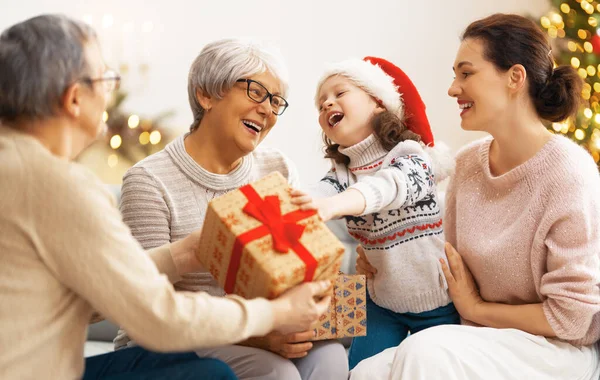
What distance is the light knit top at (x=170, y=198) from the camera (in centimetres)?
184

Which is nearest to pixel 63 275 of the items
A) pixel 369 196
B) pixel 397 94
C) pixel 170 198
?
pixel 170 198

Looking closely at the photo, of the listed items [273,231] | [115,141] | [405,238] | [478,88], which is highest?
[478,88]

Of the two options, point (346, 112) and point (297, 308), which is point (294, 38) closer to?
point (346, 112)

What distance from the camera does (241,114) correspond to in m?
1.92

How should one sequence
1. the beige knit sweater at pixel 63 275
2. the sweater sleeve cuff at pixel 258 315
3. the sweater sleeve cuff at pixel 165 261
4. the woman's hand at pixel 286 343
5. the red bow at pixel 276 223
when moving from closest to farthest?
the beige knit sweater at pixel 63 275 → the sweater sleeve cuff at pixel 258 315 → the red bow at pixel 276 223 → the sweater sleeve cuff at pixel 165 261 → the woman's hand at pixel 286 343

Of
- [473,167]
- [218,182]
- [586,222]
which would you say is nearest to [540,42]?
[473,167]

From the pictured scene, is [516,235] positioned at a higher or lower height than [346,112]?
lower

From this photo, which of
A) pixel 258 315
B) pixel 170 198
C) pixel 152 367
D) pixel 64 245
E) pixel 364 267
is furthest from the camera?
pixel 364 267

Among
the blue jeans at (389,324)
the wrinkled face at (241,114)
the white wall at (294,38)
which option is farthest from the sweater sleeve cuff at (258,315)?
the white wall at (294,38)

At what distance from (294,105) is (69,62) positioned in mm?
2891

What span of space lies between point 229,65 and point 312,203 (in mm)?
608

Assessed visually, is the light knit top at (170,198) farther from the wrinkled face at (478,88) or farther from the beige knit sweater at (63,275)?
the wrinkled face at (478,88)

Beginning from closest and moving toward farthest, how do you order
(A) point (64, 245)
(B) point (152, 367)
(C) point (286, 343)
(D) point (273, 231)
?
(A) point (64, 245) < (D) point (273, 231) < (B) point (152, 367) < (C) point (286, 343)

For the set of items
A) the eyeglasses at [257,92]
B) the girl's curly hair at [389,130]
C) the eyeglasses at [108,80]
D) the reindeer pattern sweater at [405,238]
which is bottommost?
the reindeer pattern sweater at [405,238]
